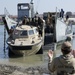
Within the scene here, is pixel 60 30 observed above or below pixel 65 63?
below

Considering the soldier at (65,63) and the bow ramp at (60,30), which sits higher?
the soldier at (65,63)

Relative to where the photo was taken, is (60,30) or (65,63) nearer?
(65,63)

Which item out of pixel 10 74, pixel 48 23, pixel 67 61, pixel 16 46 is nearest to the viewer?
pixel 67 61

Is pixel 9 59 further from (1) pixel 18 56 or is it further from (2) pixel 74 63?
(2) pixel 74 63

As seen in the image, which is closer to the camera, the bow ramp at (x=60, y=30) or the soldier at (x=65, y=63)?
the soldier at (x=65, y=63)

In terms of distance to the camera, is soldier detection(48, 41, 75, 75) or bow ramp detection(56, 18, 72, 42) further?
bow ramp detection(56, 18, 72, 42)

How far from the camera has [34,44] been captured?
72.4 ft

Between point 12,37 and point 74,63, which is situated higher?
point 74,63

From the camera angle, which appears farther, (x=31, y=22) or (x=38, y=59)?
(x=31, y=22)

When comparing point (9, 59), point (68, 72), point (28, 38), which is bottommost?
point (9, 59)

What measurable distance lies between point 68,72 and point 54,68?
243 mm

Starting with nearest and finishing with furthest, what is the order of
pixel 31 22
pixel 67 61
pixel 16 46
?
1. pixel 67 61
2. pixel 16 46
3. pixel 31 22

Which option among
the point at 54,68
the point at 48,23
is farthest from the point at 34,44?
the point at 54,68

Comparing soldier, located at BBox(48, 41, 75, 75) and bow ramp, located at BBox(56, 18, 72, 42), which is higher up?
soldier, located at BBox(48, 41, 75, 75)
